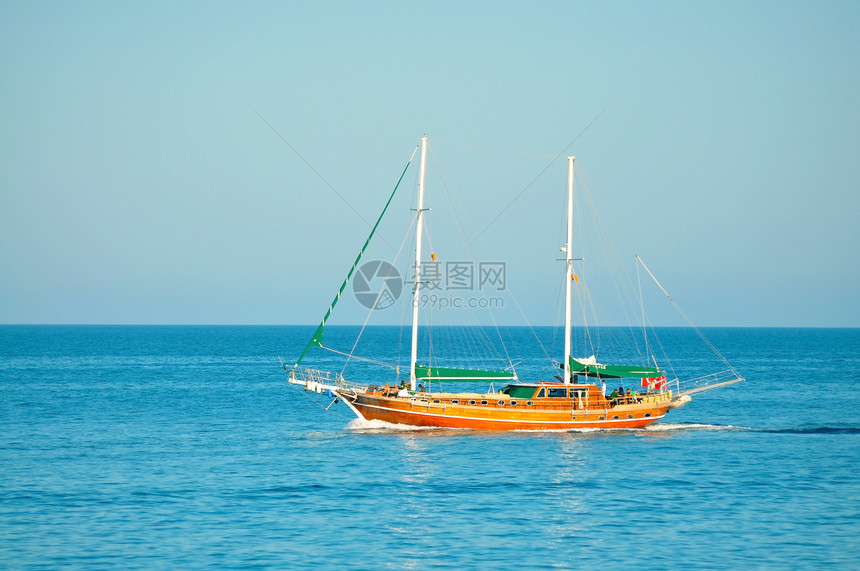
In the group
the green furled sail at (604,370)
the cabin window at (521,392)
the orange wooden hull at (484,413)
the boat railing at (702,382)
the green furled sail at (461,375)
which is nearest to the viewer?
the orange wooden hull at (484,413)

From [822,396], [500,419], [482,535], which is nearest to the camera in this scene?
[482,535]

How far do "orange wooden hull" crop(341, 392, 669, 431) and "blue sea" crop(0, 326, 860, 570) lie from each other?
93 cm

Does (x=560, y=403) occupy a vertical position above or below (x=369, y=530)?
above

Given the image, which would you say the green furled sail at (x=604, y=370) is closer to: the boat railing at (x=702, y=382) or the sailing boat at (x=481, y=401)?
the sailing boat at (x=481, y=401)

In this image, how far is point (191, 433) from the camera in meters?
56.0

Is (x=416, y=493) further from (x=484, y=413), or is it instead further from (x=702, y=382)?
(x=702, y=382)

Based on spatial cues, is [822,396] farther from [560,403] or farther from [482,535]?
[482,535]

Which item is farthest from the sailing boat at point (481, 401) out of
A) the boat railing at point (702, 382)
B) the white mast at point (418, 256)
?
the boat railing at point (702, 382)

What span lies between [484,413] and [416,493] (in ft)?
52.9

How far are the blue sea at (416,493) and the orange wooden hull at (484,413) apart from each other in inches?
36.4

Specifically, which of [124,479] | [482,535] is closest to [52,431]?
[124,479]

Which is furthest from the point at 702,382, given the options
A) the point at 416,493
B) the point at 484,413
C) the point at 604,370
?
the point at 416,493

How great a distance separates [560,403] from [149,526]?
2874 cm

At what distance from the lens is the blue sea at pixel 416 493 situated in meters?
29.7
